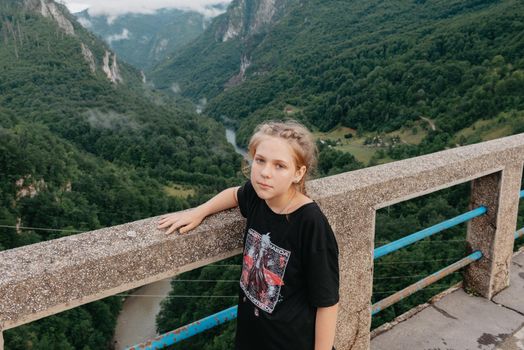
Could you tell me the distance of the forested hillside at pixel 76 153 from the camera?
126ft

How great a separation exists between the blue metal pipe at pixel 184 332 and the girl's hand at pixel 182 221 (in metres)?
0.44

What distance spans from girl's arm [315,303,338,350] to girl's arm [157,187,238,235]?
0.63 metres

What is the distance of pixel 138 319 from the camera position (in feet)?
116

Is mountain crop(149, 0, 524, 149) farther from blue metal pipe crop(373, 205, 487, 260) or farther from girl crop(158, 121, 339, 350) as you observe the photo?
girl crop(158, 121, 339, 350)

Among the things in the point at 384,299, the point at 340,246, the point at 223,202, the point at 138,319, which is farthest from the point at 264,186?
the point at 138,319

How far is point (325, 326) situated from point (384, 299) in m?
1.37

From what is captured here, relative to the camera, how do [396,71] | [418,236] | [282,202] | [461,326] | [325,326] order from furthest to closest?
[396,71]
[461,326]
[418,236]
[282,202]
[325,326]

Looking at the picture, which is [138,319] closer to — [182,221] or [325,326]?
[182,221]

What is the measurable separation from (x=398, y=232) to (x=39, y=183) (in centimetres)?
3950

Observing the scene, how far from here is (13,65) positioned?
10169 centimetres

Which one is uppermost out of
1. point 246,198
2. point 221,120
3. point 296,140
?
point 296,140

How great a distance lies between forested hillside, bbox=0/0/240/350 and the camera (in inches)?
1512

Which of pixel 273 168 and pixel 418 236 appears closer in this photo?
pixel 273 168

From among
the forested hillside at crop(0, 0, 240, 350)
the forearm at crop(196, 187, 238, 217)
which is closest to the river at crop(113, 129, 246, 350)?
the forested hillside at crop(0, 0, 240, 350)
